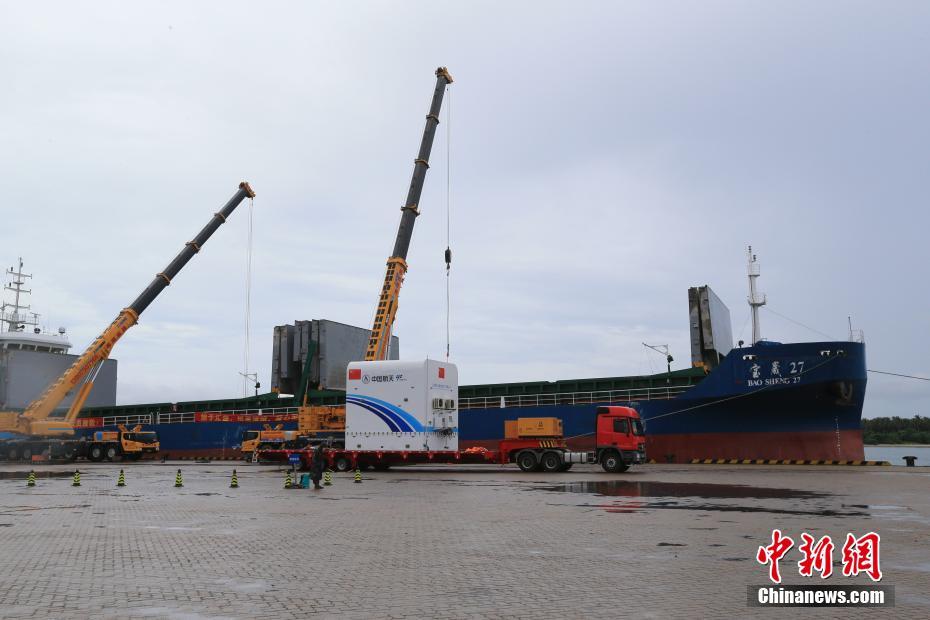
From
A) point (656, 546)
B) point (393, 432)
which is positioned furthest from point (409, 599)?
point (393, 432)

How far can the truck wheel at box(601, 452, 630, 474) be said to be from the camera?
101 ft

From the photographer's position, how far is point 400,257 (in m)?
41.9

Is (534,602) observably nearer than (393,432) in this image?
Yes

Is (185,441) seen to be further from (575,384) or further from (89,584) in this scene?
(89,584)

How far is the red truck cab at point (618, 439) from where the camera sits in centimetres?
3075

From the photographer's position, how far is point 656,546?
36.9ft

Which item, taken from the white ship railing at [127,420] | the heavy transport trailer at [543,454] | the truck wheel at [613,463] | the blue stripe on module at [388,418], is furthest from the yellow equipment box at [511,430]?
the white ship railing at [127,420]

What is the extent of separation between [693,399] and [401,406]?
1568cm

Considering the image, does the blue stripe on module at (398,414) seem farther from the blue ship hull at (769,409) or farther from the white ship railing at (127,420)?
the white ship railing at (127,420)

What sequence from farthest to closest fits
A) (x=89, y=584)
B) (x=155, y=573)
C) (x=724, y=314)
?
(x=724, y=314), (x=155, y=573), (x=89, y=584)

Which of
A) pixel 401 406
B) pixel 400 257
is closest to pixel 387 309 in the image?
pixel 400 257

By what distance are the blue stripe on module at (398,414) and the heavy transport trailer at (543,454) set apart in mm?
1128

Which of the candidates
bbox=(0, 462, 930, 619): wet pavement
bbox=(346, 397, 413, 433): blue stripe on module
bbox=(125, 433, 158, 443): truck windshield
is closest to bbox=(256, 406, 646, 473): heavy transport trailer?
bbox=(346, 397, 413, 433): blue stripe on module

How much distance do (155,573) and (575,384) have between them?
38184 mm
